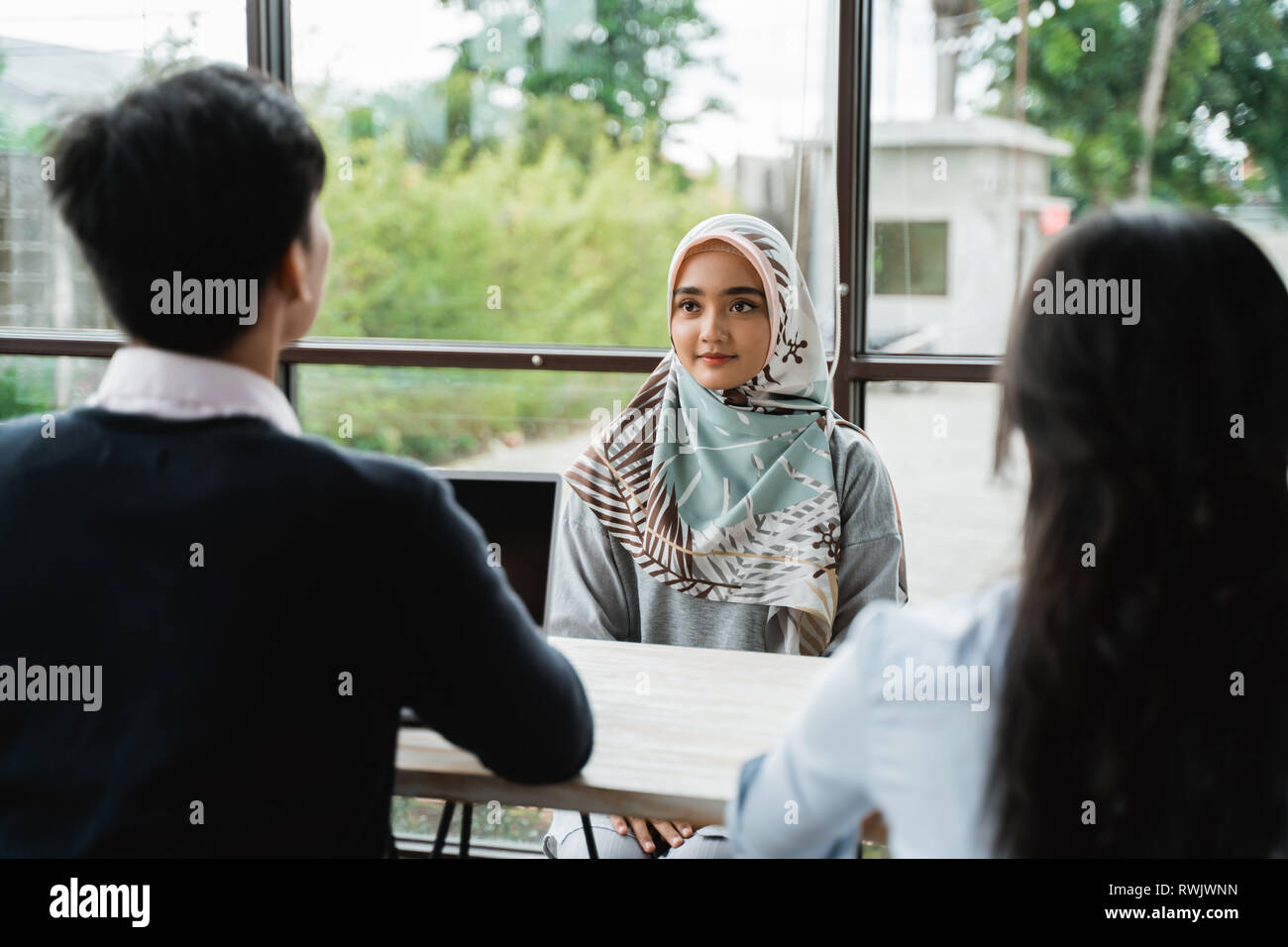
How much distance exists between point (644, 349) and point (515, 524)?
1009 millimetres

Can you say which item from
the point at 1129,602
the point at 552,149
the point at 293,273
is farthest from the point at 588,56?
the point at 1129,602

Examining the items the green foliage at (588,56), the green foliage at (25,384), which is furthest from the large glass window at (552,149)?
the green foliage at (25,384)

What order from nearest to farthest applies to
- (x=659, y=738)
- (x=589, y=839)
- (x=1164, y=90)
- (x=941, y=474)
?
(x=659, y=738)
(x=589, y=839)
(x=1164, y=90)
(x=941, y=474)

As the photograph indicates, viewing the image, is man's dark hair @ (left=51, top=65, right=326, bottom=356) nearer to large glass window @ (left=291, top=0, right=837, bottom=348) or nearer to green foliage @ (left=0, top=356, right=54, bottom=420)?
large glass window @ (left=291, top=0, right=837, bottom=348)

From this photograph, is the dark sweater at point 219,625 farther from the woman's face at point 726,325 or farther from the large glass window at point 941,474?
the large glass window at point 941,474

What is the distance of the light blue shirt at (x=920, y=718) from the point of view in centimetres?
80

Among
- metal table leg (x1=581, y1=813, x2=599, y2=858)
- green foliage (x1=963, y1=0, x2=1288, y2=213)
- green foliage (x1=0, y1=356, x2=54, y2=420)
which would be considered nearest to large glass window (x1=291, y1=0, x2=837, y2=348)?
green foliage (x1=963, y1=0, x2=1288, y2=213)

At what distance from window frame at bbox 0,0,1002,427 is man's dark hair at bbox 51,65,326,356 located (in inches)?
56.8

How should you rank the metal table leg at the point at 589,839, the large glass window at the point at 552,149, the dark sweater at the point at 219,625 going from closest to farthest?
the dark sweater at the point at 219,625 < the metal table leg at the point at 589,839 < the large glass window at the point at 552,149

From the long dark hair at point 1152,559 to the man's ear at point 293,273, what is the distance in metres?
0.59

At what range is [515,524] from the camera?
5.03ft

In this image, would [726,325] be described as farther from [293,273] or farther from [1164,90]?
[1164,90]
